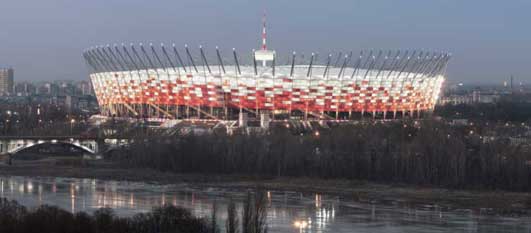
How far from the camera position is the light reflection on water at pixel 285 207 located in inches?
1247

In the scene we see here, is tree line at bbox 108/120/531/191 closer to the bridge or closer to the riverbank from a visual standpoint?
the riverbank

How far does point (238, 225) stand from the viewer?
91.0 ft

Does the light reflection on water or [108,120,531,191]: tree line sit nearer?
the light reflection on water

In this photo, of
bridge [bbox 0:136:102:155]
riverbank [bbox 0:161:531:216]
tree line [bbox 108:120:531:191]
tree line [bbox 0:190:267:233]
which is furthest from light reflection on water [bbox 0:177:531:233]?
bridge [bbox 0:136:102:155]

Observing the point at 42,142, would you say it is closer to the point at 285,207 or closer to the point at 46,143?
the point at 46,143

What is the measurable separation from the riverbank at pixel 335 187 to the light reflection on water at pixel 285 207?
1154mm

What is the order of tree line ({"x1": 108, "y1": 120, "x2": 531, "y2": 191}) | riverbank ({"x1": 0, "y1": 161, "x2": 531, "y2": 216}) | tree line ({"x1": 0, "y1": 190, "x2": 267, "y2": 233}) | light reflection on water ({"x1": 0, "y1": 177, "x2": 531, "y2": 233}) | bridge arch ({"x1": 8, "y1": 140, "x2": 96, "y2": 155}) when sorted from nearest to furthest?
1. tree line ({"x1": 0, "y1": 190, "x2": 267, "y2": 233})
2. light reflection on water ({"x1": 0, "y1": 177, "x2": 531, "y2": 233})
3. riverbank ({"x1": 0, "y1": 161, "x2": 531, "y2": 216})
4. tree line ({"x1": 108, "y1": 120, "x2": 531, "y2": 191})
5. bridge arch ({"x1": 8, "y1": 140, "x2": 96, "y2": 155})

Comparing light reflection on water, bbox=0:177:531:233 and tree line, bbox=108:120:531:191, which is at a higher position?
tree line, bbox=108:120:531:191

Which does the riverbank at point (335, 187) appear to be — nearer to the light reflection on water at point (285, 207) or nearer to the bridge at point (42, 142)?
the light reflection on water at point (285, 207)

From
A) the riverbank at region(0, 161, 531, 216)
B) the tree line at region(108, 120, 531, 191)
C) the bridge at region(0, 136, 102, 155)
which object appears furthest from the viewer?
the bridge at region(0, 136, 102, 155)

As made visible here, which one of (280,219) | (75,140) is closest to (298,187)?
(280,219)

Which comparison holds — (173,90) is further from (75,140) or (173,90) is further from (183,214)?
(183,214)

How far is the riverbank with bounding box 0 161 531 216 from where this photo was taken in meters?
37.5

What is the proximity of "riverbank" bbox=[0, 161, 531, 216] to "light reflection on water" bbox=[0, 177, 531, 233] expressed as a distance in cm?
115
